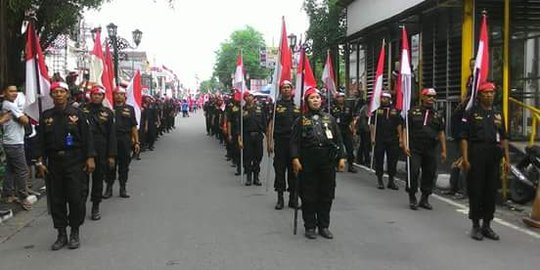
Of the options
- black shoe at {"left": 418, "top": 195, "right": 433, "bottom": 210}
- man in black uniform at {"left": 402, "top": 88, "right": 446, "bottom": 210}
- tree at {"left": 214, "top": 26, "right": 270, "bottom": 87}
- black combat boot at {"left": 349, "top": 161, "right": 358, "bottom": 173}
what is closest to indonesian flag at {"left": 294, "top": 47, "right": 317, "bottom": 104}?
man in black uniform at {"left": 402, "top": 88, "right": 446, "bottom": 210}

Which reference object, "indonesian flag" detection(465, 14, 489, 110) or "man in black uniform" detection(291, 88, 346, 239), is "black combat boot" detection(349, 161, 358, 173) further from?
"man in black uniform" detection(291, 88, 346, 239)

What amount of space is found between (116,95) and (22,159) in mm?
2120

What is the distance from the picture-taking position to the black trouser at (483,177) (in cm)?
793

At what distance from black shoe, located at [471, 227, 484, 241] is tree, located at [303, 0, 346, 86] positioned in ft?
65.0

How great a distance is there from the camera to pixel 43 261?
6.82 meters

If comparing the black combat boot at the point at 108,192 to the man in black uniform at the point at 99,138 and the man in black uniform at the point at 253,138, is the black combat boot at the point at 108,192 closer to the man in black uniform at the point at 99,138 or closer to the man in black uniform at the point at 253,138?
the man in black uniform at the point at 99,138

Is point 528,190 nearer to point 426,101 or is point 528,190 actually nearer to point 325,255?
point 426,101

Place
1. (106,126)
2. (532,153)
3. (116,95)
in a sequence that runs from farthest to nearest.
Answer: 1. (116,95)
2. (532,153)
3. (106,126)

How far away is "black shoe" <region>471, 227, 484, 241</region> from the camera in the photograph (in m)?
7.82

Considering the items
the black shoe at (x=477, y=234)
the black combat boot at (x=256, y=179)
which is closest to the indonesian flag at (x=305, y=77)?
the black combat boot at (x=256, y=179)

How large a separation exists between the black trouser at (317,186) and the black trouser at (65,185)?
255cm

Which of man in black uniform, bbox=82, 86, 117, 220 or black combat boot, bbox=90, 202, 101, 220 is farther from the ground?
man in black uniform, bbox=82, 86, 117, 220

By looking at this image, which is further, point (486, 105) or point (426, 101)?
point (426, 101)

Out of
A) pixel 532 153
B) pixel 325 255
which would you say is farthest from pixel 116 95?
pixel 532 153
